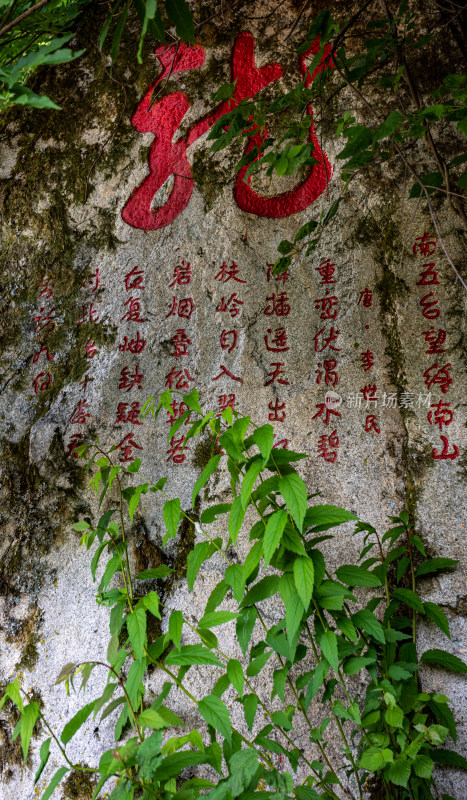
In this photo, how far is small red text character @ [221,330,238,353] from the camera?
1.97 meters

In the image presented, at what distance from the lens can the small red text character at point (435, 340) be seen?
69.6 inches

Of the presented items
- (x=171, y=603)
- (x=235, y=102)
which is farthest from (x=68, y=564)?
(x=235, y=102)

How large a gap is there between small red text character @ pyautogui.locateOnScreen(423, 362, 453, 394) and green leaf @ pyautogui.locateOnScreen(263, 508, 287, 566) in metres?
0.93

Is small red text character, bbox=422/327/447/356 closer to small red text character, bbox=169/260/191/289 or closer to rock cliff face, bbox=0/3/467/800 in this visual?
rock cliff face, bbox=0/3/467/800

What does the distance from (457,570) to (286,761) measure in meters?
0.72

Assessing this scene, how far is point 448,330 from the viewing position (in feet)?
5.80

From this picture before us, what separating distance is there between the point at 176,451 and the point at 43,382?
0.65m

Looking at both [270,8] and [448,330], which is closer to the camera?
[448,330]

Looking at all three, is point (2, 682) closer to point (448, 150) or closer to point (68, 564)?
point (68, 564)

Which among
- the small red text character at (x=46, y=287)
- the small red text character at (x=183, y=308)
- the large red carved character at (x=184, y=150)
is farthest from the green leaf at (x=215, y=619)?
the small red text character at (x=46, y=287)

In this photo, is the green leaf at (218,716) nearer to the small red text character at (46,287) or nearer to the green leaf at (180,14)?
the green leaf at (180,14)

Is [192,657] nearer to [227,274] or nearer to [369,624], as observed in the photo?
[369,624]

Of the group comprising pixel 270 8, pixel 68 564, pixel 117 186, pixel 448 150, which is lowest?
pixel 68 564

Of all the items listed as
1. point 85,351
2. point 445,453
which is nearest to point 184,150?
point 85,351
